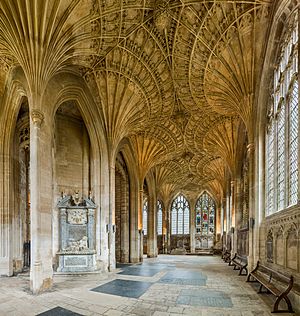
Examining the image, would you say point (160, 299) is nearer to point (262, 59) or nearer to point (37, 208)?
point (37, 208)

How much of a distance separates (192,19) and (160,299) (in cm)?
1017

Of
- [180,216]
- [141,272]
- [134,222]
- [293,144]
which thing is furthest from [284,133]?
[180,216]

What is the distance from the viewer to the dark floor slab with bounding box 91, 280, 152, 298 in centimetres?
919

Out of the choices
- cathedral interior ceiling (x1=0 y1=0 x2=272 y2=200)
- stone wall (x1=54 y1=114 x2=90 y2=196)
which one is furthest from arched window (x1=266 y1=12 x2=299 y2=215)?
stone wall (x1=54 y1=114 x2=90 y2=196)

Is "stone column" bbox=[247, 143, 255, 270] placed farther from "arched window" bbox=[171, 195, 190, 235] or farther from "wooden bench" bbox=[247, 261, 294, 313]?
"arched window" bbox=[171, 195, 190, 235]

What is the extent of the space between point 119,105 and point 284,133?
8.77 meters

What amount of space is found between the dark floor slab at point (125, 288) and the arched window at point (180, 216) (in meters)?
27.8

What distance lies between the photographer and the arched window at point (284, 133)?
8656mm

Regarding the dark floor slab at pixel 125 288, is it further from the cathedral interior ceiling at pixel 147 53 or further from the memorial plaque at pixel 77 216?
the cathedral interior ceiling at pixel 147 53

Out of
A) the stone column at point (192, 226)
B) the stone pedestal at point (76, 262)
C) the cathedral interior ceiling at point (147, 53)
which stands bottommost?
the stone column at point (192, 226)

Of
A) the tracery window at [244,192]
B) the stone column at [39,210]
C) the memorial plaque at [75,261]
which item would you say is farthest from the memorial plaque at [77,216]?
the tracery window at [244,192]

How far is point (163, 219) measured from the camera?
37.9 m

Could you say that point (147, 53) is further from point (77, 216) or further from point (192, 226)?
point (192, 226)

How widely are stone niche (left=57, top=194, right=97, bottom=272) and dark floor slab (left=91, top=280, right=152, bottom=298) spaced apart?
2738 mm
